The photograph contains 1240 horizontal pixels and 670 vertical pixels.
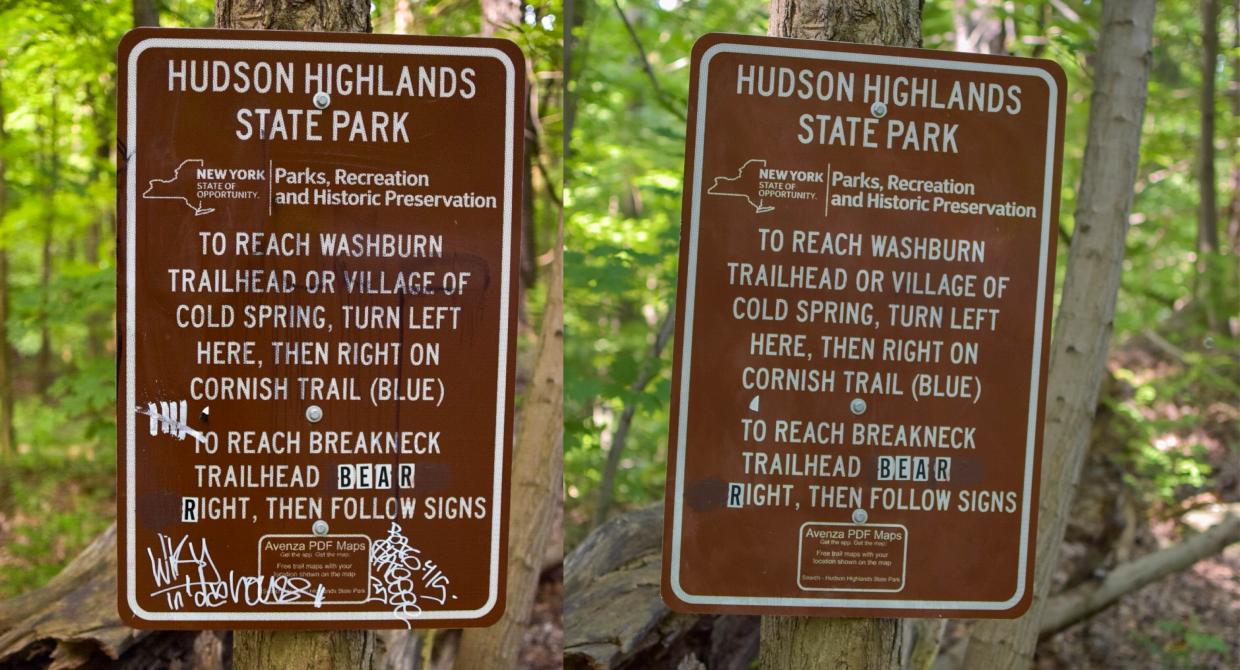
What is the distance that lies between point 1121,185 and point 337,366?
341 centimetres

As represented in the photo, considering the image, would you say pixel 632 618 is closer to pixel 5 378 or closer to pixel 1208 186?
pixel 5 378

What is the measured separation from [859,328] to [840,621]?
78 cm

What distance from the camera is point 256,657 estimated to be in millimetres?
2301

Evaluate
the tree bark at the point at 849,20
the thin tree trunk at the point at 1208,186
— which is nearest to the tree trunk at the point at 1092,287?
the tree bark at the point at 849,20

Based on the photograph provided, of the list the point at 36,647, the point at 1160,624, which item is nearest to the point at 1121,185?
the point at 1160,624

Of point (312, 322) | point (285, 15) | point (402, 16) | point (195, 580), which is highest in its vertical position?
point (402, 16)

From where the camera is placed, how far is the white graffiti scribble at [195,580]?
7.19 ft

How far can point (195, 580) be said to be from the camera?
2.19 metres

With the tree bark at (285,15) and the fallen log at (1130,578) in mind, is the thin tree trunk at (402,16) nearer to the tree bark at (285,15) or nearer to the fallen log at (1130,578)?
the tree bark at (285,15)

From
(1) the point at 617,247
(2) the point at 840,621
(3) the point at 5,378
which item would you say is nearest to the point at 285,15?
(2) the point at 840,621

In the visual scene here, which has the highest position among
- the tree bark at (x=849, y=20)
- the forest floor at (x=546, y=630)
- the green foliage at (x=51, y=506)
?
the tree bark at (x=849, y=20)

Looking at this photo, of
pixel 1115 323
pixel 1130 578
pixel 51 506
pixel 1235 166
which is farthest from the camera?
pixel 1235 166

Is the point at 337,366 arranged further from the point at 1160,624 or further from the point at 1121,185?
the point at 1160,624

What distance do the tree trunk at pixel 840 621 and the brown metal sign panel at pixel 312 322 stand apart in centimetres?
77
